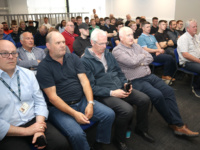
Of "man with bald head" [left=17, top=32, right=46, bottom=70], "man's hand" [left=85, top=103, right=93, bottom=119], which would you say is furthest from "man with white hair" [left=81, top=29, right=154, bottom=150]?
"man with bald head" [left=17, top=32, right=46, bottom=70]

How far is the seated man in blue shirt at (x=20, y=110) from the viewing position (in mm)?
1288

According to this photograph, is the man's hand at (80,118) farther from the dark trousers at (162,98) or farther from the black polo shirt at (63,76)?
the dark trousers at (162,98)

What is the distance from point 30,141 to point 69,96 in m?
0.54

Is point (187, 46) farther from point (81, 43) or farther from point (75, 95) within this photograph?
point (75, 95)

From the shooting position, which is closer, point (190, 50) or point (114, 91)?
point (114, 91)

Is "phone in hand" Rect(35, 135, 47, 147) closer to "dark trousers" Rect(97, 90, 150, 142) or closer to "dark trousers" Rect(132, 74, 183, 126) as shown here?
"dark trousers" Rect(97, 90, 150, 142)

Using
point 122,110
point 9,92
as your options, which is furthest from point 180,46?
point 9,92

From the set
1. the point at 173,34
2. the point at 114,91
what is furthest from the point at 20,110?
the point at 173,34

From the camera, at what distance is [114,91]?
1859mm

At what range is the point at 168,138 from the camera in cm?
199

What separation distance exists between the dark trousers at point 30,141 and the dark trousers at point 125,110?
24.6 inches

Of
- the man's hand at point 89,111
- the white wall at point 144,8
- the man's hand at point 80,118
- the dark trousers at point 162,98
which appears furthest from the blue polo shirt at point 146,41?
the white wall at point 144,8

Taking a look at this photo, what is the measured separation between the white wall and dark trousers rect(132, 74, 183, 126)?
5.98m

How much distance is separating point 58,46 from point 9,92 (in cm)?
64
